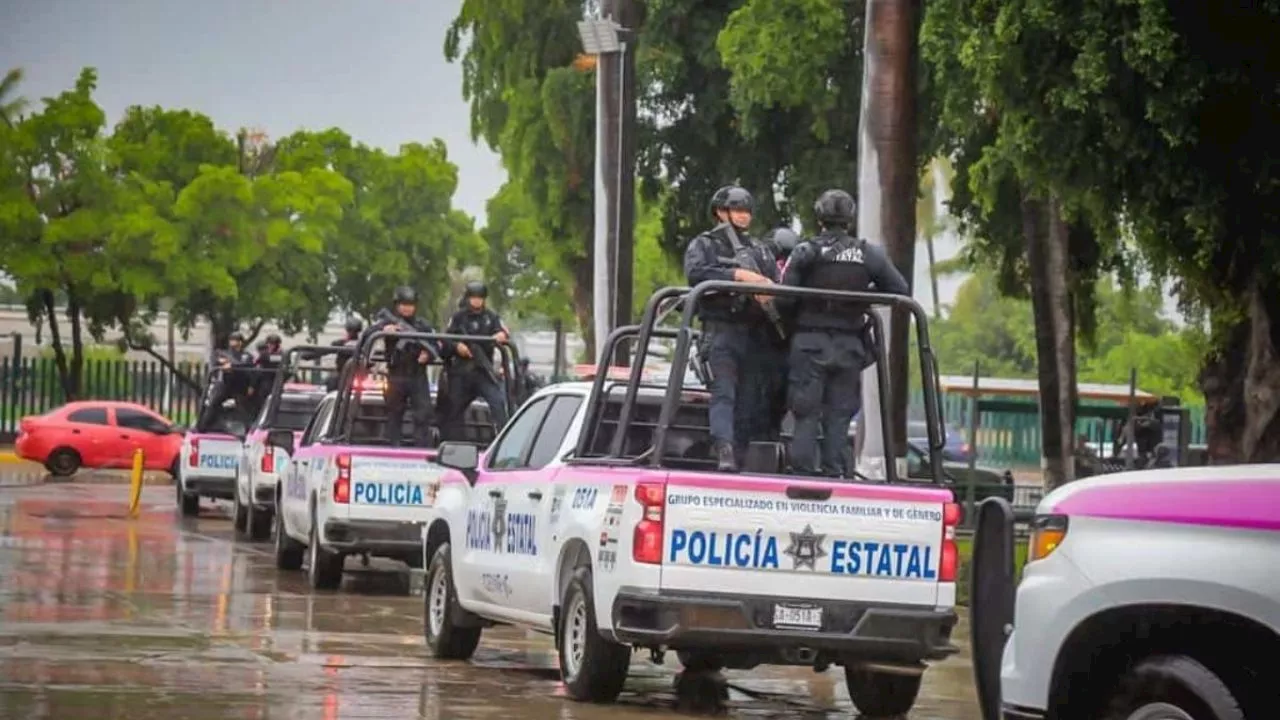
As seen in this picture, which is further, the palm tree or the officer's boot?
the palm tree

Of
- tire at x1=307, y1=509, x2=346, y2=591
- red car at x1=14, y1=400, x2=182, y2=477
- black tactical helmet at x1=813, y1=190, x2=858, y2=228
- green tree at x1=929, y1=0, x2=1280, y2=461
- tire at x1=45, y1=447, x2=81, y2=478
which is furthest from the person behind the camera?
tire at x1=45, y1=447, x2=81, y2=478

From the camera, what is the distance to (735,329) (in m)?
14.6

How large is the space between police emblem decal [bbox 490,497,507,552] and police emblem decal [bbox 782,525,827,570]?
261 centimetres

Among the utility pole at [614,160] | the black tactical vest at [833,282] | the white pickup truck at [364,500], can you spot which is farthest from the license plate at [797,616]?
the utility pole at [614,160]

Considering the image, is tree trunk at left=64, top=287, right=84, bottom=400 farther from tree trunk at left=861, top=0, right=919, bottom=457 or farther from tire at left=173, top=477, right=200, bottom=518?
tree trunk at left=861, top=0, right=919, bottom=457

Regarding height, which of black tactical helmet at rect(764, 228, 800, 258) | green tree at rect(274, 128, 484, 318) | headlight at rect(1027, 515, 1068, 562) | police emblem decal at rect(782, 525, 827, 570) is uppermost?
green tree at rect(274, 128, 484, 318)

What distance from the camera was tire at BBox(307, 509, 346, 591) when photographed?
2153 cm

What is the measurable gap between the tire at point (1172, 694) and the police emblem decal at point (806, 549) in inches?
175

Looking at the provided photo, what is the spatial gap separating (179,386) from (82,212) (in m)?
4.96

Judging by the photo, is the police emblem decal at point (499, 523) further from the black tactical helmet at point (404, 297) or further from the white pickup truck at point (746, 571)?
the black tactical helmet at point (404, 297)

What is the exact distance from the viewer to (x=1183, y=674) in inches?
327

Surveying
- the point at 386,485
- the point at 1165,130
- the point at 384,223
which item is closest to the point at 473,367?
the point at 386,485

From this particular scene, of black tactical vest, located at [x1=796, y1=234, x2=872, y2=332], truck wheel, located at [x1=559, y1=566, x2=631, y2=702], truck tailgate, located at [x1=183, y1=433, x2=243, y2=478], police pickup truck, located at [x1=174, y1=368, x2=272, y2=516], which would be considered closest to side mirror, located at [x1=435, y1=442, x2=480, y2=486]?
truck wheel, located at [x1=559, y1=566, x2=631, y2=702]

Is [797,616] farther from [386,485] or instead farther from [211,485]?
[211,485]
